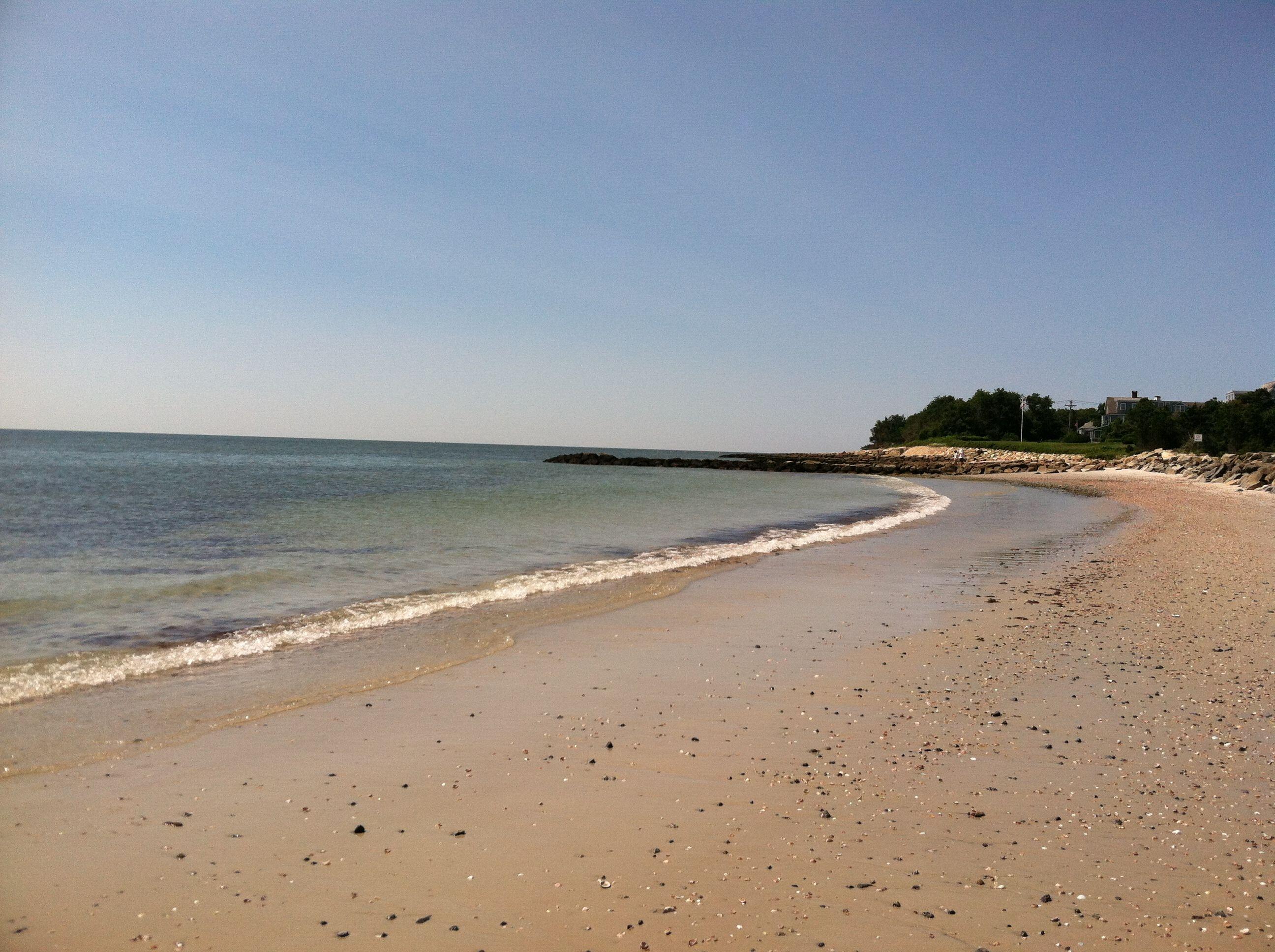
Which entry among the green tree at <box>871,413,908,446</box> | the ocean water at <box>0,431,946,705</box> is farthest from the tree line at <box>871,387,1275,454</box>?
the ocean water at <box>0,431,946,705</box>

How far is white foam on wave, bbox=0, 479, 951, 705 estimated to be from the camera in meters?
7.82

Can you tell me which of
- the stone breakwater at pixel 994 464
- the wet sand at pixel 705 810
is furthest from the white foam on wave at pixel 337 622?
the stone breakwater at pixel 994 464

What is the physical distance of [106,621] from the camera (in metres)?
10.3

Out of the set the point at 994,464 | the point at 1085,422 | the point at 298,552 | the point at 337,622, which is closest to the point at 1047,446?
the point at 994,464

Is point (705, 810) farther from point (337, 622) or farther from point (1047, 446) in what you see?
point (1047, 446)

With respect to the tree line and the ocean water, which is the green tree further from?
the ocean water

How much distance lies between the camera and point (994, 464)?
254ft

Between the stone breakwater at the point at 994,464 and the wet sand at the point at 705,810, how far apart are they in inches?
1641

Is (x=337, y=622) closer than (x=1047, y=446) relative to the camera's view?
Yes

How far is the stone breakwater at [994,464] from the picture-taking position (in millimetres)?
45875

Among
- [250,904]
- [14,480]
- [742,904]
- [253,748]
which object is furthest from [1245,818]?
[14,480]

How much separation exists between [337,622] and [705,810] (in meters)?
7.33

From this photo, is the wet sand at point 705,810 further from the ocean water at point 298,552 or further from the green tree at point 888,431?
the green tree at point 888,431

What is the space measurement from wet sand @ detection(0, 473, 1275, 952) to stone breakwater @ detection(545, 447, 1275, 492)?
137ft
